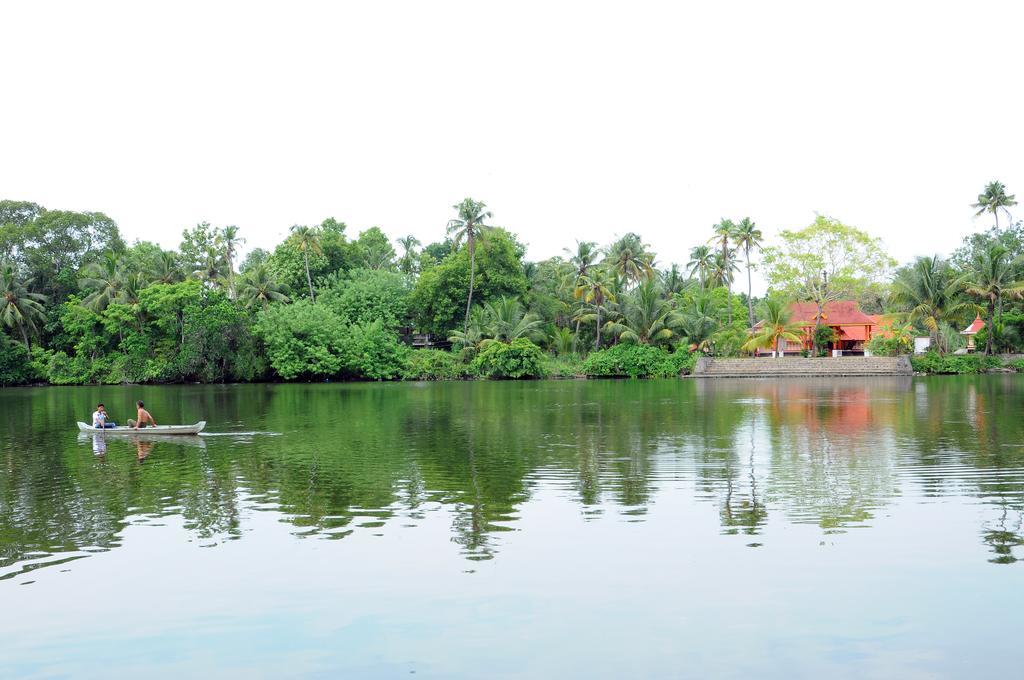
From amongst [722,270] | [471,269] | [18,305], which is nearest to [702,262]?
[722,270]

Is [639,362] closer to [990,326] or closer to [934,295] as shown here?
[934,295]

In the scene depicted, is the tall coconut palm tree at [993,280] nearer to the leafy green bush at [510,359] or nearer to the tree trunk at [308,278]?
the leafy green bush at [510,359]

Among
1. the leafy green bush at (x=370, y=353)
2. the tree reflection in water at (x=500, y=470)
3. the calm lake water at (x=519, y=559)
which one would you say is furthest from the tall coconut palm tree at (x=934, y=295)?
the calm lake water at (x=519, y=559)

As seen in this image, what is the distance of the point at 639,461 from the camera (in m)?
17.3

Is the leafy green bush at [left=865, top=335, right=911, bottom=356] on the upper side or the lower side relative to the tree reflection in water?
upper

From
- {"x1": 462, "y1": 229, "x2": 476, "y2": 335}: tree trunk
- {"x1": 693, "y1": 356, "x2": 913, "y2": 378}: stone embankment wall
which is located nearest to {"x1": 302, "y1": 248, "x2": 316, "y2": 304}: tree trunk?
{"x1": 462, "y1": 229, "x2": 476, "y2": 335}: tree trunk

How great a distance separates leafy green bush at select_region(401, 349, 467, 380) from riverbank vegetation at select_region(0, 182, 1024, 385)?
114 millimetres

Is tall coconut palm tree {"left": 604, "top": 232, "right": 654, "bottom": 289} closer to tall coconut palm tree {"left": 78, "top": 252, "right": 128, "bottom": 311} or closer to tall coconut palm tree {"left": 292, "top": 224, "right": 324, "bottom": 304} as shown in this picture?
tall coconut palm tree {"left": 292, "top": 224, "right": 324, "bottom": 304}

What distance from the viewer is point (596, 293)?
6531 cm

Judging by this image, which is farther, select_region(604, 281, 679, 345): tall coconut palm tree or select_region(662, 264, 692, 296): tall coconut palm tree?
select_region(662, 264, 692, 296): tall coconut palm tree

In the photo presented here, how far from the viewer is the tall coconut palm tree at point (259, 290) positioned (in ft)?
217

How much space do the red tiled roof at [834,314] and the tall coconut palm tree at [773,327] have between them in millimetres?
4933

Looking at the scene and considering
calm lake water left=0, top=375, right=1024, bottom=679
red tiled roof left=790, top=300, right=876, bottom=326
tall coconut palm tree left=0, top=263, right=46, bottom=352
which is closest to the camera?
calm lake water left=0, top=375, right=1024, bottom=679

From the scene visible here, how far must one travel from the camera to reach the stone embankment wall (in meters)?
58.5
